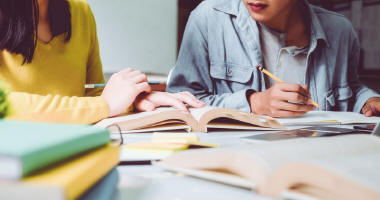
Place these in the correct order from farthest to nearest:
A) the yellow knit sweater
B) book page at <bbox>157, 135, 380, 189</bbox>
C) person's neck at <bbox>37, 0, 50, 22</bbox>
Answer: person's neck at <bbox>37, 0, 50, 22</bbox> < the yellow knit sweater < book page at <bbox>157, 135, 380, 189</bbox>

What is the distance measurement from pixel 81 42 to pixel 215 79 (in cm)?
58

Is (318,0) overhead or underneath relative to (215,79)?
overhead

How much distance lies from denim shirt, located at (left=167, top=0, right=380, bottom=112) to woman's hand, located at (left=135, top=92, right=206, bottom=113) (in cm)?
38

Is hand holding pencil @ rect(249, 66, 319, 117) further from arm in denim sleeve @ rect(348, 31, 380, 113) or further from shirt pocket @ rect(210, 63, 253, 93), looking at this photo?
arm in denim sleeve @ rect(348, 31, 380, 113)

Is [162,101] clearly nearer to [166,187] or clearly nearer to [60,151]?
[166,187]

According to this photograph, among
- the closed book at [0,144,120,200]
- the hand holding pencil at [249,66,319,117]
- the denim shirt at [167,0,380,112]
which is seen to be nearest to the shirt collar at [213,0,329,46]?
the denim shirt at [167,0,380,112]

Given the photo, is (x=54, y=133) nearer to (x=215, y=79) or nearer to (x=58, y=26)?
(x=58, y=26)

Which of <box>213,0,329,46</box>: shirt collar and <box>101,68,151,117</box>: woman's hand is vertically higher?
<box>213,0,329,46</box>: shirt collar

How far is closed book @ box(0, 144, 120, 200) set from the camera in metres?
0.25

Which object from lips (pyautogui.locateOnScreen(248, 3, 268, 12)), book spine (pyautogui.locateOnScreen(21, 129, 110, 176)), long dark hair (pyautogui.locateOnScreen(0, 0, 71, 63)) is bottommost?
book spine (pyautogui.locateOnScreen(21, 129, 110, 176))

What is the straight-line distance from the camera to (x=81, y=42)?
1.25 metres

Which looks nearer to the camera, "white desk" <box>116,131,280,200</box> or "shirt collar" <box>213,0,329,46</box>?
"white desk" <box>116,131,280,200</box>

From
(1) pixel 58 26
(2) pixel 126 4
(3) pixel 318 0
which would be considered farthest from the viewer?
(3) pixel 318 0

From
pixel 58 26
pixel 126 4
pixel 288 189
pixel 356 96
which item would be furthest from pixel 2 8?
pixel 126 4
